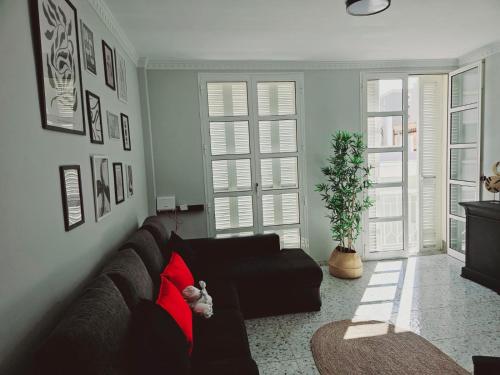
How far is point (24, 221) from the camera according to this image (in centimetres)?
120

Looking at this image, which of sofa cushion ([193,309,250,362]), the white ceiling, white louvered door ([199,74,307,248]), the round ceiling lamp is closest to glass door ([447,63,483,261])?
the white ceiling

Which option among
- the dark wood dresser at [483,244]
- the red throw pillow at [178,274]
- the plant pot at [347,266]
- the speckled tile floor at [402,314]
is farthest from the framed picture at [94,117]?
the dark wood dresser at [483,244]

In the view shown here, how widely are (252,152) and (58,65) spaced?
268 centimetres

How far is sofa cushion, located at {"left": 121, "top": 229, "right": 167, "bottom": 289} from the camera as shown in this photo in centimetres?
214

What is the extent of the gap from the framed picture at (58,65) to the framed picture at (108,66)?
1.83 feet

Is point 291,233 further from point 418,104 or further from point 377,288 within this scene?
point 418,104

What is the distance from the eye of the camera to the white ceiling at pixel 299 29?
2510mm

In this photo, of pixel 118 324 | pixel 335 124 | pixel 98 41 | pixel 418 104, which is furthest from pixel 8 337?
pixel 418 104

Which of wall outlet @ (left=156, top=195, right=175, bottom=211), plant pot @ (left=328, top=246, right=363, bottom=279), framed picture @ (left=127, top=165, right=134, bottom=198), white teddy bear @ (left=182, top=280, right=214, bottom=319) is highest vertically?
framed picture @ (left=127, top=165, right=134, bottom=198)

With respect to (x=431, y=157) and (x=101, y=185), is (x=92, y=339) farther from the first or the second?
(x=431, y=157)

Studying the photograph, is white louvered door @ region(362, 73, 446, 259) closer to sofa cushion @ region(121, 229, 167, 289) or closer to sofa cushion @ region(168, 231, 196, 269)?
sofa cushion @ region(168, 231, 196, 269)

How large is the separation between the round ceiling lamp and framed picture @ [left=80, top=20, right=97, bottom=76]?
1.79m

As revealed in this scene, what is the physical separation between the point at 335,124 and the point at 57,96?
11.1ft

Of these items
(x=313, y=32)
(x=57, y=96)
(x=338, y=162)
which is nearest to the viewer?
(x=57, y=96)
